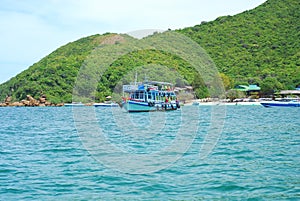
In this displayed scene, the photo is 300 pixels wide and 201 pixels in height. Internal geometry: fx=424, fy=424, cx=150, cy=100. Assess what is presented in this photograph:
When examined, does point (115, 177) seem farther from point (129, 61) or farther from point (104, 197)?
point (129, 61)

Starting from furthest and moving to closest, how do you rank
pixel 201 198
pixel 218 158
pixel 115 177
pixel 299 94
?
pixel 299 94, pixel 218 158, pixel 115 177, pixel 201 198

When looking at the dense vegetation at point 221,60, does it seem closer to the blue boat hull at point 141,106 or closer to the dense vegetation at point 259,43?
the dense vegetation at point 259,43

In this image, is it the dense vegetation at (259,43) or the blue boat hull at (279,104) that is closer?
the blue boat hull at (279,104)

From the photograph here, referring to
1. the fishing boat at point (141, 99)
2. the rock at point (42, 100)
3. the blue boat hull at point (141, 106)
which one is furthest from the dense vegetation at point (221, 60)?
the blue boat hull at point (141, 106)

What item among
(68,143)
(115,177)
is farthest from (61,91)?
(115,177)

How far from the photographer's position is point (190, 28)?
531 ft

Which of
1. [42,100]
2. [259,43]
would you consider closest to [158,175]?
[42,100]

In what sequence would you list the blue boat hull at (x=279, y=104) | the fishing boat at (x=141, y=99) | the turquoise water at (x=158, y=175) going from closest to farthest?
the turquoise water at (x=158, y=175), the fishing boat at (x=141, y=99), the blue boat hull at (x=279, y=104)

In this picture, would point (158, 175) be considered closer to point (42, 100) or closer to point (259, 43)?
point (42, 100)

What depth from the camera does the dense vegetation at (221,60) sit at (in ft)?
368

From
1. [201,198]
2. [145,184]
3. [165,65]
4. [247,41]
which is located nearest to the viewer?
[201,198]

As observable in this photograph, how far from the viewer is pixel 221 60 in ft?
440

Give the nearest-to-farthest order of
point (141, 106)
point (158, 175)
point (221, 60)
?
point (158, 175)
point (141, 106)
point (221, 60)

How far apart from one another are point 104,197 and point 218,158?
643 centimetres
